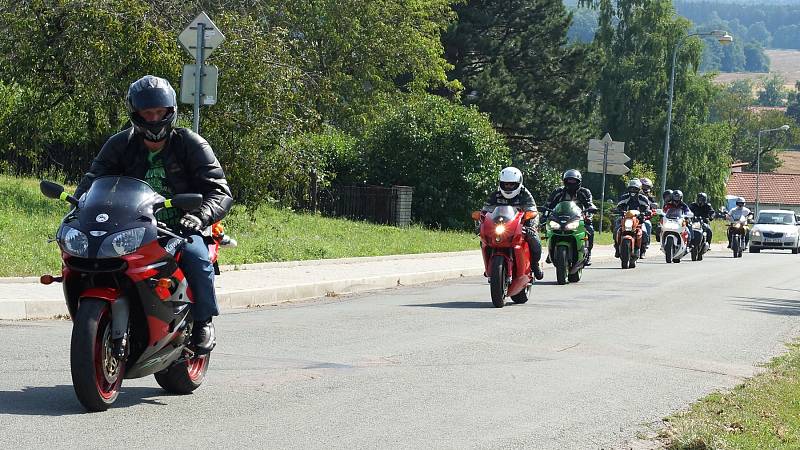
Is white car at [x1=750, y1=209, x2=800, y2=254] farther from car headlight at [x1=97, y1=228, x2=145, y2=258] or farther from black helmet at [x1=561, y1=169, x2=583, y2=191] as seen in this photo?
car headlight at [x1=97, y1=228, x2=145, y2=258]

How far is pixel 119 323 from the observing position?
668 cm

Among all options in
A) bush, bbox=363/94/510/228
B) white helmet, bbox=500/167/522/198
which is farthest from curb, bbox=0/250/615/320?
bush, bbox=363/94/510/228

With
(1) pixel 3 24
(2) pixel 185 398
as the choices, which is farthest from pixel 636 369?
(1) pixel 3 24

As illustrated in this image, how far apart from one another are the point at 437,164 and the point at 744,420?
30.8m

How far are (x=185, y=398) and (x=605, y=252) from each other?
27240 millimetres

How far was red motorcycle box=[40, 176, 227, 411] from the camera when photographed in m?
6.51

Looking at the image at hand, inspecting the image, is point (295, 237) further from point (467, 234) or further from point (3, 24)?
point (467, 234)

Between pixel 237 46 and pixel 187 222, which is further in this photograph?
pixel 237 46

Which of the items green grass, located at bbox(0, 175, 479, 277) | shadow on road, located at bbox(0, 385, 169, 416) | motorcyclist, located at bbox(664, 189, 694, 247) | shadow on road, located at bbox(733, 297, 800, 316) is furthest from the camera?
motorcyclist, located at bbox(664, 189, 694, 247)

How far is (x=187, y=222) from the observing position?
701 cm

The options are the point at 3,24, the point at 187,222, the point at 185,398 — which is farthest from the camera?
the point at 3,24

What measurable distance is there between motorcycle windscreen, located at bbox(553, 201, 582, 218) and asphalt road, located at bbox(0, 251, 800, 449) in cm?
391

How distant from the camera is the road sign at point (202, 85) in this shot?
16234 millimetres

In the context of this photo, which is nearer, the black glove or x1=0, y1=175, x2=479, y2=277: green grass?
the black glove
